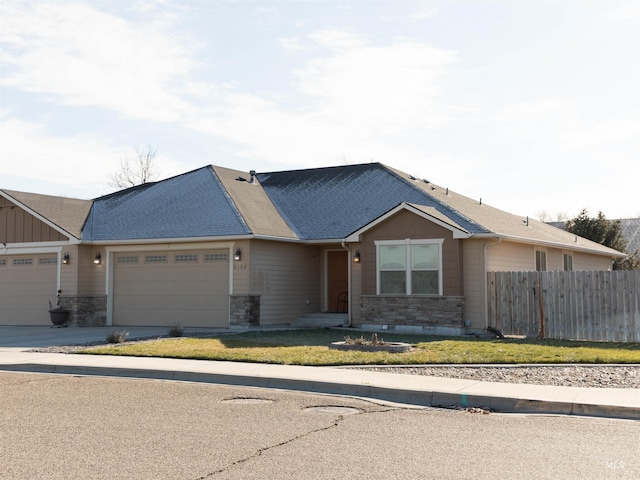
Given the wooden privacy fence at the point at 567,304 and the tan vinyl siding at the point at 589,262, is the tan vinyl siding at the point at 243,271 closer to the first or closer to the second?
the wooden privacy fence at the point at 567,304

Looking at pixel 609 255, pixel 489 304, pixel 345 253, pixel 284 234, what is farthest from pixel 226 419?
pixel 609 255

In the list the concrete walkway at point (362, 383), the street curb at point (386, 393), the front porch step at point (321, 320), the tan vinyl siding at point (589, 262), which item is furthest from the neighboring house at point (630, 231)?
the street curb at point (386, 393)

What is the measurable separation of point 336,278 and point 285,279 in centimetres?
233

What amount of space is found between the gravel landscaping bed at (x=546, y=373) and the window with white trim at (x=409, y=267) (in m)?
7.41

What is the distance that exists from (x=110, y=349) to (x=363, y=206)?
1131 centimetres

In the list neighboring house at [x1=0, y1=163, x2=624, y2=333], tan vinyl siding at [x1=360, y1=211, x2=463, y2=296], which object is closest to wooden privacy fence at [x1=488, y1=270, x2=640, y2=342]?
neighboring house at [x1=0, y1=163, x2=624, y2=333]

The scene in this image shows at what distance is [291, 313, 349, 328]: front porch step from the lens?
2327 centimetres

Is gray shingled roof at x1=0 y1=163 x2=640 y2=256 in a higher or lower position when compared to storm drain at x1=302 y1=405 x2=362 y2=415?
higher

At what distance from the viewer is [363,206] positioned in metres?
24.9

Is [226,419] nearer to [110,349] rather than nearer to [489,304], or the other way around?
[110,349]

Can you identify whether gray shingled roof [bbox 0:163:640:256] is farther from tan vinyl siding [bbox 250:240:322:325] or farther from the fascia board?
tan vinyl siding [bbox 250:240:322:325]

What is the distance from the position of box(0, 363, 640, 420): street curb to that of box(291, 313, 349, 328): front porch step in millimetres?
10876

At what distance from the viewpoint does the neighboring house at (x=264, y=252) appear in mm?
20688

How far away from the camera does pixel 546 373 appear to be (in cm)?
1242
